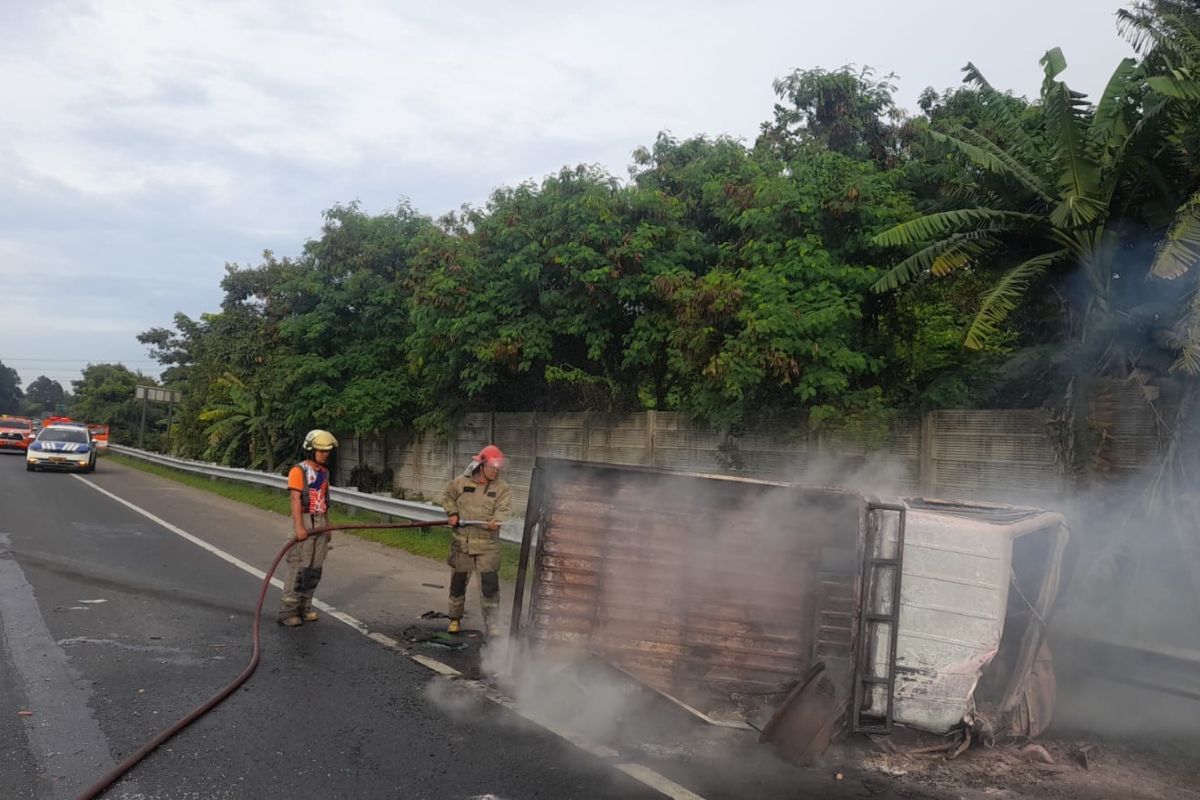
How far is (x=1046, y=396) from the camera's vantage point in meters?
11.2

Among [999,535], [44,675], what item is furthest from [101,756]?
[999,535]

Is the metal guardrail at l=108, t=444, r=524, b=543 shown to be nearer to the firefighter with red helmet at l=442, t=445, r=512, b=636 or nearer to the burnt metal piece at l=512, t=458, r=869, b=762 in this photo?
the firefighter with red helmet at l=442, t=445, r=512, b=636

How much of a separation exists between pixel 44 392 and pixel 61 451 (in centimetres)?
13889

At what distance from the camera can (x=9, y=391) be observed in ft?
384

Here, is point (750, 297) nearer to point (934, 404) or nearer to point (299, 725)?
point (934, 404)

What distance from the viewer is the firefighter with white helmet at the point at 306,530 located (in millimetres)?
7312

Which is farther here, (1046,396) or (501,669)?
(1046,396)

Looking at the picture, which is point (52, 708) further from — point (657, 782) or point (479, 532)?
point (657, 782)

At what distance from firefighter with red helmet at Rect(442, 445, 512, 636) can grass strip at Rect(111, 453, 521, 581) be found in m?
3.11

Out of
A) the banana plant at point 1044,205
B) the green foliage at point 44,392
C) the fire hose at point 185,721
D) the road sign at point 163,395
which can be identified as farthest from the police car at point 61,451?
the green foliage at point 44,392

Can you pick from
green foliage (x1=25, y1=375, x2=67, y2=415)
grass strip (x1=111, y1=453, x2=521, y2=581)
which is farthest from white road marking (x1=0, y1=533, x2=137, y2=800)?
green foliage (x1=25, y1=375, x2=67, y2=415)

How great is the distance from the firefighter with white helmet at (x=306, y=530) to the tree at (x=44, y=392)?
146 m

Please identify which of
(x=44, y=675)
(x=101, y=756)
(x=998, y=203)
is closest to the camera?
(x=101, y=756)

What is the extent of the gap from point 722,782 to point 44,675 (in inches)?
169
